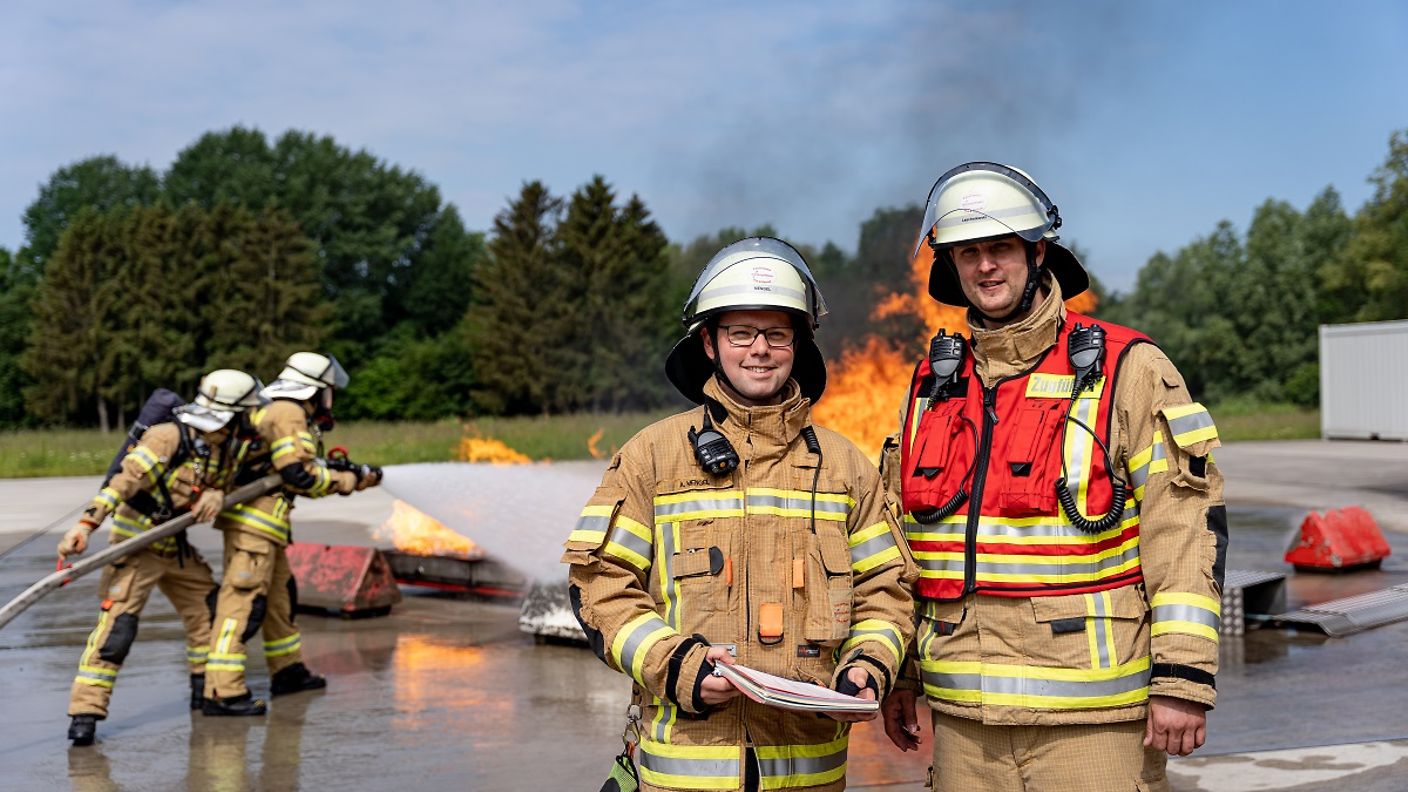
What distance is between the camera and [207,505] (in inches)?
256

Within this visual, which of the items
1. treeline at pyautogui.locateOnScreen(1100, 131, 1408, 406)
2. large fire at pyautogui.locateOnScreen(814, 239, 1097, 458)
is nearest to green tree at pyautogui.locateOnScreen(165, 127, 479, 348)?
treeline at pyautogui.locateOnScreen(1100, 131, 1408, 406)

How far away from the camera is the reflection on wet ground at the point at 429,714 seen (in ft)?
17.8

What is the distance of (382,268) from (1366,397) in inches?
1724

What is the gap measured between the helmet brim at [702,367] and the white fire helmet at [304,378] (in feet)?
14.8

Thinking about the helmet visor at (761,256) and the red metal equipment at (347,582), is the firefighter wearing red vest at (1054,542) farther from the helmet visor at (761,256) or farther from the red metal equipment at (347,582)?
the red metal equipment at (347,582)

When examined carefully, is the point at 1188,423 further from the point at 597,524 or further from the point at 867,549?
the point at 597,524

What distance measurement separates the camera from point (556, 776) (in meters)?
5.27

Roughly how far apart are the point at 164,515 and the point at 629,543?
461 cm

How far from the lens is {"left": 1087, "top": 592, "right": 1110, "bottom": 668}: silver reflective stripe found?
265 cm

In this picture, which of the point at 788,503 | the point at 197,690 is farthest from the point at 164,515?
the point at 788,503

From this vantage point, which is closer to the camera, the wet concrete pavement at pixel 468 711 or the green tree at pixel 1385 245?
the wet concrete pavement at pixel 468 711

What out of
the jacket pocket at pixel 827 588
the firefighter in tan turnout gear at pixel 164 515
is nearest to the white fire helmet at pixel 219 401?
the firefighter in tan turnout gear at pixel 164 515

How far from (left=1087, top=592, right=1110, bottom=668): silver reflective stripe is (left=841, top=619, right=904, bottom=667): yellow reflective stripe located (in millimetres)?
413

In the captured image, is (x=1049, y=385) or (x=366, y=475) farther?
(x=366, y=475)
